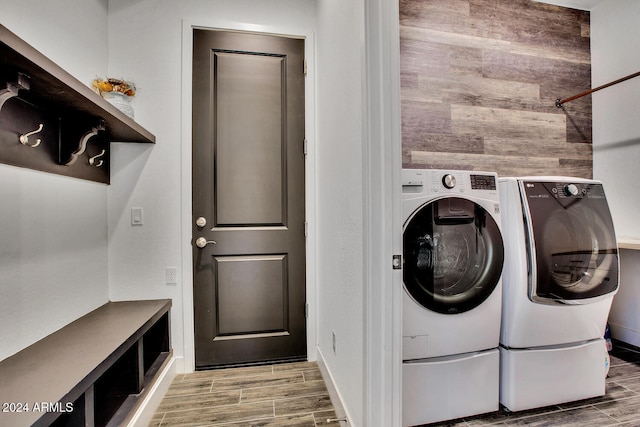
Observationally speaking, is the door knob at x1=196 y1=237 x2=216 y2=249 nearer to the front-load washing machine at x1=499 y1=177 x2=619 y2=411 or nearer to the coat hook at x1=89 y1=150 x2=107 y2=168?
the coat hook at x1=89 y1=150 x2=107 y2=168

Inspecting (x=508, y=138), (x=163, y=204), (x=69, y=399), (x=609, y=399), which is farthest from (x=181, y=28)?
(x=609, y=399)

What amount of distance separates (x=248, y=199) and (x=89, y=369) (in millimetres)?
1242

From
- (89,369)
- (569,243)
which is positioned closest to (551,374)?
(569,243)

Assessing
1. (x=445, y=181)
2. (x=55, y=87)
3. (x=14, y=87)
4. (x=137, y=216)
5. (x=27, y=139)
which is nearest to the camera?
(x=14, y=87)

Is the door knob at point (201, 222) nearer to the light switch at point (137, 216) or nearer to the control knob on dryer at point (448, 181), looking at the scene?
the light switch at point (137, 216)

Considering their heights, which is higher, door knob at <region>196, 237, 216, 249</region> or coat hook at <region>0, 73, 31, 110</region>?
coat hook at <region>0, 73, 31, 110</region>

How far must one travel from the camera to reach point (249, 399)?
64.9 inches

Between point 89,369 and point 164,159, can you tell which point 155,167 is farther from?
point 89,369

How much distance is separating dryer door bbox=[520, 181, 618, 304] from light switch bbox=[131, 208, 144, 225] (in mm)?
2285

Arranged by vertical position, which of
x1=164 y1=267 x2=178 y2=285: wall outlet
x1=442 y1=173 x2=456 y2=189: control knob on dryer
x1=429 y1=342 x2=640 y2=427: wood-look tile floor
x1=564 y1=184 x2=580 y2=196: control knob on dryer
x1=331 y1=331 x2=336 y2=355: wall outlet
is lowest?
x1=429 y1=342 x2=640 y2=427: wood-look tile floor

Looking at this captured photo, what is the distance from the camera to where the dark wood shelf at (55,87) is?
0.85m

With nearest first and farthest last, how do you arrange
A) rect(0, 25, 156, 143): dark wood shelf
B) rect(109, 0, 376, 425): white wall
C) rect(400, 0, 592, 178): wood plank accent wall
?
rect(0, 25, 156, 143): dark wood shelf, rect(109, 0, 376, 425): white wall, rect(400, 0, 592, 178): wood plank accent wall

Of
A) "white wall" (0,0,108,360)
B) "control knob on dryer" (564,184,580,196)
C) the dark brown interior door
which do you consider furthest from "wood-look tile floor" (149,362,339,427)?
"control knob on dryer" (564,184,580,196)

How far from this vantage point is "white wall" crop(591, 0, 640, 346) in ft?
7.15
